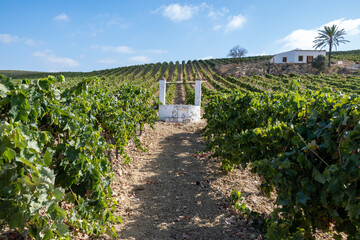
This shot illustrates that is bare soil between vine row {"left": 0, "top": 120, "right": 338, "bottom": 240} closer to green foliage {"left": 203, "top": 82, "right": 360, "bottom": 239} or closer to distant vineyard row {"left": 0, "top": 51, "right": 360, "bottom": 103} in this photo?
green foliage {"left": 203, "top": 82, "right": 360, "bottom": 239}

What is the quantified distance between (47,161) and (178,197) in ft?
12.4

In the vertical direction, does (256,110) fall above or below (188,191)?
above

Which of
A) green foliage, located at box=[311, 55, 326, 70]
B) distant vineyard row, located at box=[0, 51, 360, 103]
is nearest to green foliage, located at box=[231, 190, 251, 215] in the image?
distant vineyard row, located at box=[0, 51, 360, 103]

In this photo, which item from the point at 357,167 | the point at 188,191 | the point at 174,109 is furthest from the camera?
the point at 174,109

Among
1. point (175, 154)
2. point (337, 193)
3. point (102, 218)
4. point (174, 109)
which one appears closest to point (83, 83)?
point (102, 218)

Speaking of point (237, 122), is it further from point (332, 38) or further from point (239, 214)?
point (332, 38)

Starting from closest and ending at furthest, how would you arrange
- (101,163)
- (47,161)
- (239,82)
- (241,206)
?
(47,161)
(101,163)
(241,206)
(239,82)

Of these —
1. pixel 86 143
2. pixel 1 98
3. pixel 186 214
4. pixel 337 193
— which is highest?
pixel 1 98

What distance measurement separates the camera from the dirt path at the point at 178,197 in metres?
4.45

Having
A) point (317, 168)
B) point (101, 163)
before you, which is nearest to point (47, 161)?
point (101, 163)

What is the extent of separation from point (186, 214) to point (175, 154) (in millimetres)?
4019

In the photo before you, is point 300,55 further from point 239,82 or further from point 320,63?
point 239,82

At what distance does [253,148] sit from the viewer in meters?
3.66

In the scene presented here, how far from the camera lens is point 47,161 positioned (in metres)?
2.38
